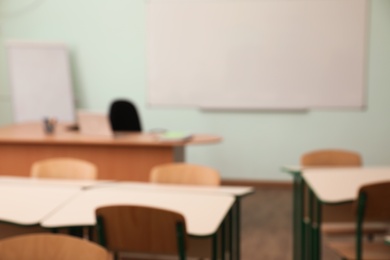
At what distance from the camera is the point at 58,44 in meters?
6.62

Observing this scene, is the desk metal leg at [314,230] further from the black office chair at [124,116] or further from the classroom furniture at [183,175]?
the black office chair at [124,116]

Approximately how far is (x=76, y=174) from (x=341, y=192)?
5.49 ft

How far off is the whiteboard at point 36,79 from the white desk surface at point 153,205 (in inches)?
145

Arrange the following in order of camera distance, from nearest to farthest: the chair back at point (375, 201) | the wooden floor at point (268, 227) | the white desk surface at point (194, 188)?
1. the chair back at point (375, 201)
2. the white desk surface at point (194, 188)
3. the wooden floor at point (268, 227)

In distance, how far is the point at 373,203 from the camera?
284 cm

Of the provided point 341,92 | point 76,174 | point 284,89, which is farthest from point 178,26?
point 76,174

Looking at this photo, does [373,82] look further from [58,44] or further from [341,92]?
[58,44]

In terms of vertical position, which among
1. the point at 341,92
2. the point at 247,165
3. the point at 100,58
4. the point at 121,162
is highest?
the point at 100,58

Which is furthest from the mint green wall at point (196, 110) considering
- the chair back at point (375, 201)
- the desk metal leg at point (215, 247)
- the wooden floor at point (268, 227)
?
the desk metal leg at point (215, 247)

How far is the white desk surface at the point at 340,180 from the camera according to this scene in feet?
9.81

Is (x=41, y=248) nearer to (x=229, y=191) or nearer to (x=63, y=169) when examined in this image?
(x=229, y=191)

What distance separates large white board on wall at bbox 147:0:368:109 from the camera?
6203 mm

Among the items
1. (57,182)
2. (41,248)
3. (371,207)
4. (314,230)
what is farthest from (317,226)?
(41,248)

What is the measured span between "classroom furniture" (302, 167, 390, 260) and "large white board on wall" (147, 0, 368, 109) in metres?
2.69
